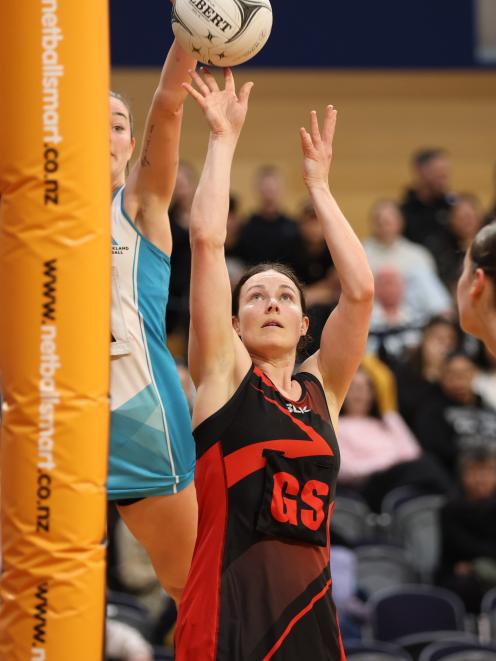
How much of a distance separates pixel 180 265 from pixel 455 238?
293 cm

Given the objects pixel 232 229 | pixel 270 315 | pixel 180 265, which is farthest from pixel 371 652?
pixel 232 229

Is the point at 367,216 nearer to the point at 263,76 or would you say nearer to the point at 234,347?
the point at 263,76

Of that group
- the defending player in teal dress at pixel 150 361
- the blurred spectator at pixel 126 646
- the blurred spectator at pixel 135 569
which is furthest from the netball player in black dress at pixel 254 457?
the blurred spectator at pixel 135 569

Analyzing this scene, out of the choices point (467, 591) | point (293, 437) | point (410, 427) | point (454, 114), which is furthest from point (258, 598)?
→ point (454, 114)

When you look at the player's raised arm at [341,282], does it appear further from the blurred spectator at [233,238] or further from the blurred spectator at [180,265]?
the blurred spectator at [233,238]

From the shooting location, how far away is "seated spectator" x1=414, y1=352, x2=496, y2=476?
925 centimetres

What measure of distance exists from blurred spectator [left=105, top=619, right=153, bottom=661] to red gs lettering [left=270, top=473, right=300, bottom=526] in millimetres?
2673

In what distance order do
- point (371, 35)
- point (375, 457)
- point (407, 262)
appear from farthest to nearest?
point (371, 35), point (407, 262), point (375, 457)

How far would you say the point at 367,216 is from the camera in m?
13.4

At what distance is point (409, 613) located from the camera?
741cm

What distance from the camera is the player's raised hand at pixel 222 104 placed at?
4043 millimetres

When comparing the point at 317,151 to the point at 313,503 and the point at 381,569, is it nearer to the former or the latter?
the point at 313,503

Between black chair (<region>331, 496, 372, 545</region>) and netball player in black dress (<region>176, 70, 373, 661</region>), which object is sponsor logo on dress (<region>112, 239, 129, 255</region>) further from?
black chair (<region>331, 496, 372, 545</region>)

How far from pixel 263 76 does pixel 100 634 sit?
35.7 ft
